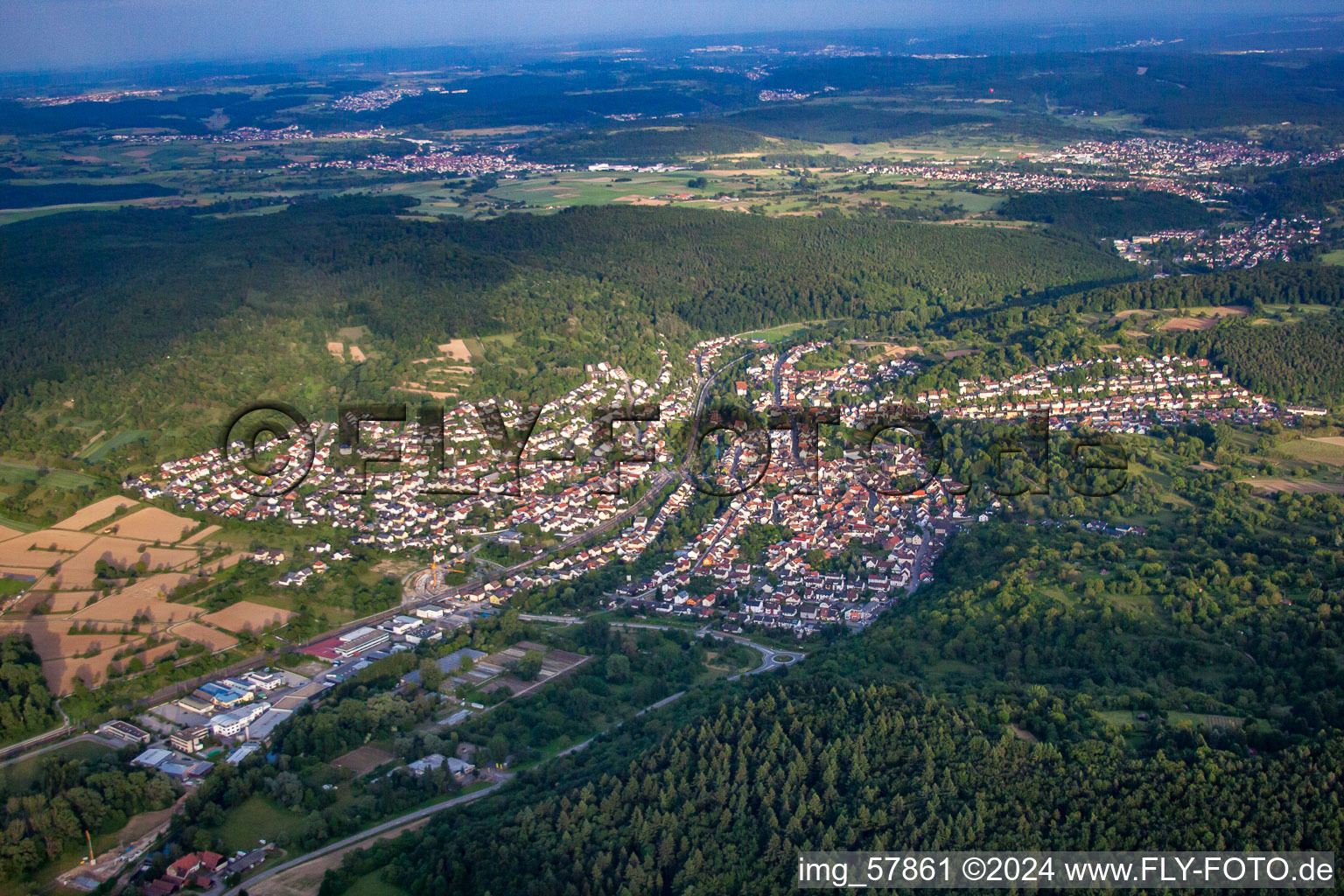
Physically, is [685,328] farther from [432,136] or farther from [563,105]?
[563,105]

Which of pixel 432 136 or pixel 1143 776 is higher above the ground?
pixel 432 136

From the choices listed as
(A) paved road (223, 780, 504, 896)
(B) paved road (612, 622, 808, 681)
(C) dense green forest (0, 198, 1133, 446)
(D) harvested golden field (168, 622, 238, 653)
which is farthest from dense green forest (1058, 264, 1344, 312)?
(A) paved road (223, 780, 504, 896)

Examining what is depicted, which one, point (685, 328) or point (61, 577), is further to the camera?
point (685, 328)

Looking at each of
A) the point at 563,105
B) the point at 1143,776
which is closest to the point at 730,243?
the point at 1143,776

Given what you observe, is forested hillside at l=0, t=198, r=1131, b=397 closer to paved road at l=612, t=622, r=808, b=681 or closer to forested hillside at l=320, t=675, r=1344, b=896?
paved road at l=612, t=622, r=808, b=681

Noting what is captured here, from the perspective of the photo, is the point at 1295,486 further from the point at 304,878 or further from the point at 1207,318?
the point at 304,878

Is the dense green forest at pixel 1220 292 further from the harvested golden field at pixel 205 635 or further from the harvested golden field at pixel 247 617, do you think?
the harvested golden field at pixel 205 635

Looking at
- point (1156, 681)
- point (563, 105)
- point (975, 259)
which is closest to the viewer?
point (1156, 681)
